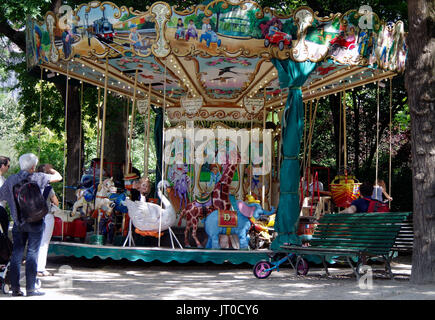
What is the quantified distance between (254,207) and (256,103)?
4384mm

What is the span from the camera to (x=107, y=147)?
20078mm

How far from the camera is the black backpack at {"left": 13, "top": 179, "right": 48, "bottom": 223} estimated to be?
7457 mm

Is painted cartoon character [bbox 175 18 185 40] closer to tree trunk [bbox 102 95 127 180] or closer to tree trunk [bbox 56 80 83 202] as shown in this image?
tree trunk [bbox 56 80 83 202]

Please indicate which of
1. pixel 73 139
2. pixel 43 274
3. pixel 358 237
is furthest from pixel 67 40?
pixel 73 139

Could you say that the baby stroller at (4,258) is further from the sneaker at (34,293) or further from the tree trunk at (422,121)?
the tree trunk at (422,121)

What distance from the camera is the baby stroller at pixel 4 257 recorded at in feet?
25.7

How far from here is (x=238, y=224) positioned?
37.6 feet

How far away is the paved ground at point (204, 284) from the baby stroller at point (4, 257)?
261mm

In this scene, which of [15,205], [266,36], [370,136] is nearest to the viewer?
[15,205]

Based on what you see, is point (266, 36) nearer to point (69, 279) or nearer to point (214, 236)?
point (214, 236)

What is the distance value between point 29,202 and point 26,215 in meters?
0.16

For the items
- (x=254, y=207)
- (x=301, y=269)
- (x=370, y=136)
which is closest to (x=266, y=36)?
(x=254, y=207)

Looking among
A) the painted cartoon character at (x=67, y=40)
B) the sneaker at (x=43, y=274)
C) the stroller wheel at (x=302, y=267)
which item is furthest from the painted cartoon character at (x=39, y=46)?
the stroller wheel at (x=302, y=267)

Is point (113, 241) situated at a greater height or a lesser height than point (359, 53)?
lesser
